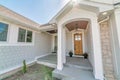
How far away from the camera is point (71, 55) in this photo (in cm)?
917

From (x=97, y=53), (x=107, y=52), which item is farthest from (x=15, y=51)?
(x=107, y=52)

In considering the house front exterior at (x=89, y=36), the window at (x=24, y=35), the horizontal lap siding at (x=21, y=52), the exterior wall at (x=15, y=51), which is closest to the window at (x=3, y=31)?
the house front exterior at (x=89, y=36)

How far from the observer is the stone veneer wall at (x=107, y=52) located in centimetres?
433

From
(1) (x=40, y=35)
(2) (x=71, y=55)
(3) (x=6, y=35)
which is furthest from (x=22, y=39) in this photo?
(2) (x=71, y=55)

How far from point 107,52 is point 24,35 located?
21.5ft

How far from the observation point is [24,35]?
7125 millimetres

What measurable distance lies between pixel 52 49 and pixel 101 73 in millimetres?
8761

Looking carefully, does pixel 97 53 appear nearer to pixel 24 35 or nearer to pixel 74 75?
pixel 74 75

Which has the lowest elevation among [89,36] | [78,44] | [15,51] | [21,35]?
[15,51]

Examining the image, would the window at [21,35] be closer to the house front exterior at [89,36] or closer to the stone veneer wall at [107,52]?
the house front exterior at [89,36]

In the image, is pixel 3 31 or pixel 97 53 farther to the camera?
pixel 3 31

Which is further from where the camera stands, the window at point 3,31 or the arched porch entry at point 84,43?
the window at point 3,31

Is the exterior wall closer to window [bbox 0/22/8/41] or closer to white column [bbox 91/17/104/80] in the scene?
window [bbox 0/22/8/41]

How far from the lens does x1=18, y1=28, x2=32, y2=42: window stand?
6.63 metres
